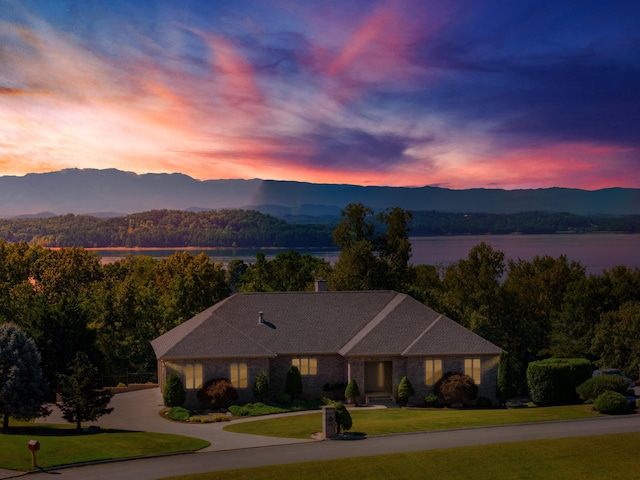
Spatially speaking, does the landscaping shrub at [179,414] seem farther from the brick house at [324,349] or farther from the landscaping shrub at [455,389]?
the landscaping shrub at [455,389]

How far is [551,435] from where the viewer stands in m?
35.1

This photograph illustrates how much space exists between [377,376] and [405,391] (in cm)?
449

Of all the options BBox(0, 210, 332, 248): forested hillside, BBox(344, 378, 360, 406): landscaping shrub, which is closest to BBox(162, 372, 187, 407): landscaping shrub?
BBox(344, 378, 360, 406): landscaping shrub

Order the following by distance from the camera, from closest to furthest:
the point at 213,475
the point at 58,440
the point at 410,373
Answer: the point at 213,475 < the point at 58,440 < the point at 410,373

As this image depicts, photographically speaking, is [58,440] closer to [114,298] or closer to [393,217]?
[114,298]

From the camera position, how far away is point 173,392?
45781 mm

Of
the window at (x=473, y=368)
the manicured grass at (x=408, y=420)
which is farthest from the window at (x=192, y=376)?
the window at (x=473, y=368)

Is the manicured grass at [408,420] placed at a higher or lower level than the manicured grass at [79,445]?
lower

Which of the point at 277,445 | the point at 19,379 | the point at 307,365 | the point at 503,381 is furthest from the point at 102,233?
the point at 277,445

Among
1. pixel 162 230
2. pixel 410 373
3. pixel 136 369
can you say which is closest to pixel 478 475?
pixel 410 373

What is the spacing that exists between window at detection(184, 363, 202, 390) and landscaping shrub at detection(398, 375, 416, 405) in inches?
527

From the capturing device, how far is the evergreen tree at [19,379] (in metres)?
38.1

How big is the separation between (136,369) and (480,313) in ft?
109

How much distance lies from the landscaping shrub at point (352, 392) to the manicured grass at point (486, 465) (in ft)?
51.4
